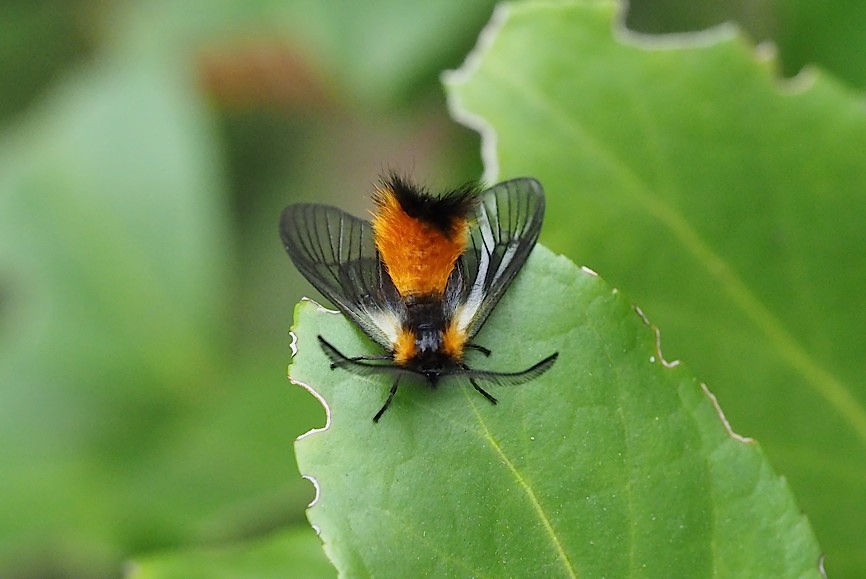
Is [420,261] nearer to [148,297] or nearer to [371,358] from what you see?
[371,358]

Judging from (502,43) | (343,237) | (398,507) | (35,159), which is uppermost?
(35,159)

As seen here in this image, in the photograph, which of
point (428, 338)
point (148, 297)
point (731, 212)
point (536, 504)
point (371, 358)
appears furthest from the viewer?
point (148, 297)

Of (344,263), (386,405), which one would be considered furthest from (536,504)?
(344,263)

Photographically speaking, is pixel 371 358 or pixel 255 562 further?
pixel 255 562

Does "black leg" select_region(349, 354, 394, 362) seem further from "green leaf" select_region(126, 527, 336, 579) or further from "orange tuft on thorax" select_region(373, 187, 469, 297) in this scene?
"green leaf" select_region(126, 527, 336, 579)

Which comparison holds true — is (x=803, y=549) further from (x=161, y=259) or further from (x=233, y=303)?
(x=233, y=303)

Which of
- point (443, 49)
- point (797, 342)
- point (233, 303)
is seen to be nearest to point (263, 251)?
point (233, 303)

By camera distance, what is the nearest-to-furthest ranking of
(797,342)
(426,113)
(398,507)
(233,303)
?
(398,507)
(797,342)
(426,113)
(233,303)
